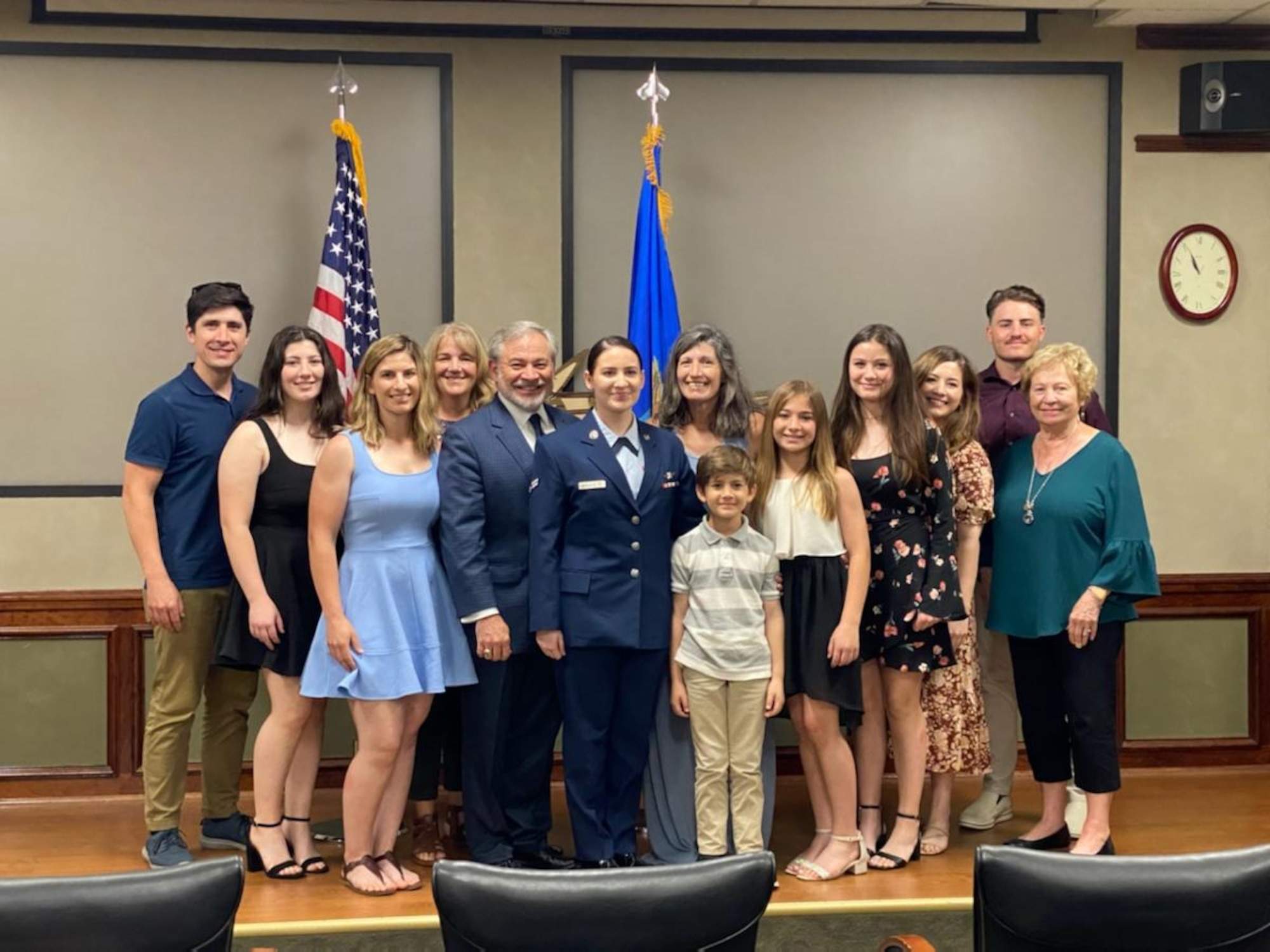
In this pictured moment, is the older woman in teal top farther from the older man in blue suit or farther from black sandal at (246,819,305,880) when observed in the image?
black sandal at (246,819,305,880)

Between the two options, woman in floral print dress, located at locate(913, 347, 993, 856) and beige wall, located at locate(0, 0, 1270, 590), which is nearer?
woman in floral print dress, located at locate(913, 347, 993, 856)

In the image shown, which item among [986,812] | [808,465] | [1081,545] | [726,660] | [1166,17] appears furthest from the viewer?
[1166,17]

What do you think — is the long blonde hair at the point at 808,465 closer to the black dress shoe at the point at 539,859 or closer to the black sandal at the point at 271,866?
the black dress shoe at the point at 539,859

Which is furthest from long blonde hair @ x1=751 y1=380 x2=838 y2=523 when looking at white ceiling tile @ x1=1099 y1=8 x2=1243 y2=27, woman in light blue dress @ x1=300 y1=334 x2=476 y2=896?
white ceiling tile @ x1=1099 y1=8 x2=1243 y2=27

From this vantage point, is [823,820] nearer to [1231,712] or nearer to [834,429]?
[834,429]

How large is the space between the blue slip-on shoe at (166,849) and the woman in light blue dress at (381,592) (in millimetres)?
558

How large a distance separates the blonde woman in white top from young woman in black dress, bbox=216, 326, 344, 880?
120 centimetres

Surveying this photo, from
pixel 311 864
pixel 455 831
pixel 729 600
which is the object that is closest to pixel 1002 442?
pixel 729 600

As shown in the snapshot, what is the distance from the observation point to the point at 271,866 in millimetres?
3982

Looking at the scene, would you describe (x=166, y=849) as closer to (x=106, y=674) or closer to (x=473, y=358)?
(x=106, y=674)

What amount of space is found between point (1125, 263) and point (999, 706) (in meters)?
1.81

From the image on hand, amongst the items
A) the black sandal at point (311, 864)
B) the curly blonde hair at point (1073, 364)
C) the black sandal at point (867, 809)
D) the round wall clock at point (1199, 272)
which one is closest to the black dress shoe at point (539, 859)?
the black sandal at point (311, 864)

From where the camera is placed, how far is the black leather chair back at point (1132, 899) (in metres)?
2.15

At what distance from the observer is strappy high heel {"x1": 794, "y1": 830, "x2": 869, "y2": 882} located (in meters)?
3.95
